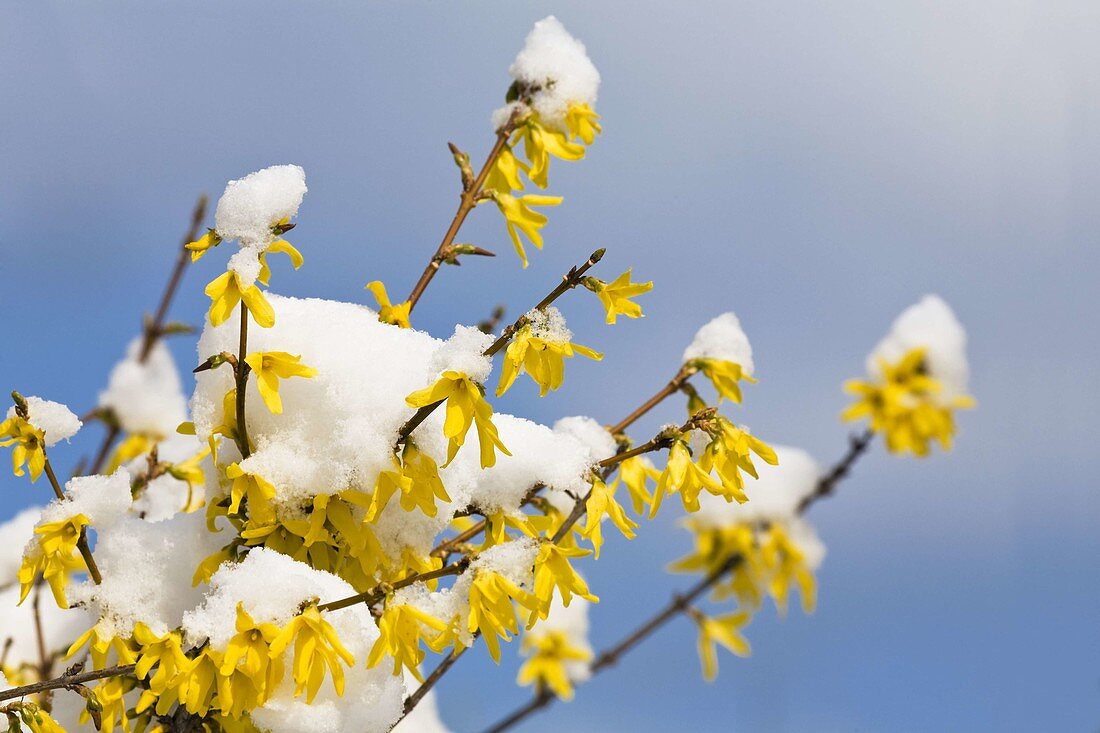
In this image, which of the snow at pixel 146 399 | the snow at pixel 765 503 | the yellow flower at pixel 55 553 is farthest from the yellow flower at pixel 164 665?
the snow at pixel 765 503

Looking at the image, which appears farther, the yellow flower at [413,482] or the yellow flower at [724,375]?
the yellow flower at [724,375]

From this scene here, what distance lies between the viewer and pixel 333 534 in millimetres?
1329

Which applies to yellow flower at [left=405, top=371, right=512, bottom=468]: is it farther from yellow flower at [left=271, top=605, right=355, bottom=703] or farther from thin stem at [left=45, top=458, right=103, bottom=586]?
thin stem at [left=45, top=458, right=103, bottom=586]

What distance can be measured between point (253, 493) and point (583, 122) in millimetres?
832

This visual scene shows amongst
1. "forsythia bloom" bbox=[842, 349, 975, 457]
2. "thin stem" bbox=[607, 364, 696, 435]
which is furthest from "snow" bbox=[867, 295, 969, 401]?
"thin stem" bbox=[607, 364, 696, 435]

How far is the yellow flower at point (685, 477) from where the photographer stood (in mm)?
1337

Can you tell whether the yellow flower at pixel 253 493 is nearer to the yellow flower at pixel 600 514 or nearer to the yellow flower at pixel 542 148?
the yellow flower at pixel 600 514

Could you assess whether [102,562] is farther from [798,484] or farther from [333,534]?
[798,484]

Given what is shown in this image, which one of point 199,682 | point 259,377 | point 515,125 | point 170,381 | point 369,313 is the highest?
point 170,381

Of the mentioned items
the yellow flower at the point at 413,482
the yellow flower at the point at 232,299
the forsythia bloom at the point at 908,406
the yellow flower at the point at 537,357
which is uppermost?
the forsythia bloom at the point at 908,406

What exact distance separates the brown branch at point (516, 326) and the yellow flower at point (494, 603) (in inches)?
8.0

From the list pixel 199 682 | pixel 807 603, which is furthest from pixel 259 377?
pixel 807 603

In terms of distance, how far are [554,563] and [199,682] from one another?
0.45 meters

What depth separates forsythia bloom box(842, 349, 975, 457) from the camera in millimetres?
4012
